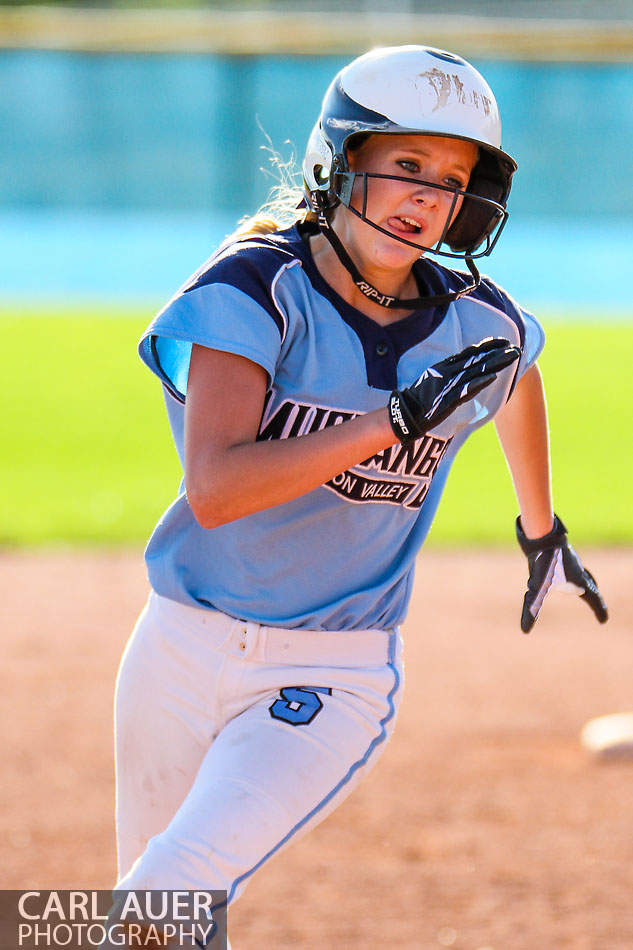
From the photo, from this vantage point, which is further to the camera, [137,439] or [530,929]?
[137,439]

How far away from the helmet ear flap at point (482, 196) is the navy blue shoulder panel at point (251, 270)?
14.4 inches

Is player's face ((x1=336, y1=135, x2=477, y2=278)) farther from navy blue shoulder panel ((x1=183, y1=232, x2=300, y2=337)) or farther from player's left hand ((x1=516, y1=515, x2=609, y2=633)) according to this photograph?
player's left hand ((x1=516, y1=515, x2=609, y2=633))

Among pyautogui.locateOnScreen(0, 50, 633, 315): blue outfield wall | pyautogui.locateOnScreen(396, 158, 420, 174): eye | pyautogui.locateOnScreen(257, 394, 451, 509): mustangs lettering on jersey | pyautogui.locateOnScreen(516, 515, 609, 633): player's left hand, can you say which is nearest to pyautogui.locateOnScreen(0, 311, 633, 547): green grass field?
pyautogui.locateOnScreen(0, 50, 633, 315): blue outfield wall

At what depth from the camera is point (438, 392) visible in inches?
81.0

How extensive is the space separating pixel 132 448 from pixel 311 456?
8837 mm

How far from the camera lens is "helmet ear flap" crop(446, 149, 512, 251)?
2422mm

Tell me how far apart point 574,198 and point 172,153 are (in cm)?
656

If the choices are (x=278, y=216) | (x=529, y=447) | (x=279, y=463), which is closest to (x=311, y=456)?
(x=279, y=463)

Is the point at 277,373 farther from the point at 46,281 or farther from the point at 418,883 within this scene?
the point at 46,281

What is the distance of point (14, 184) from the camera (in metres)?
19.7

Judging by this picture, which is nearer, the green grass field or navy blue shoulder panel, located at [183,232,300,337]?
navy blue shoulder panel, located at [183,232,300,337]

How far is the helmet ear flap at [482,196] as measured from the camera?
7.95ft

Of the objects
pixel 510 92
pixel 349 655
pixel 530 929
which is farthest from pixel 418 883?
pixel 510 92

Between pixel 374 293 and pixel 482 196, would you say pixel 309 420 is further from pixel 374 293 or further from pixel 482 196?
pixel 482 196
